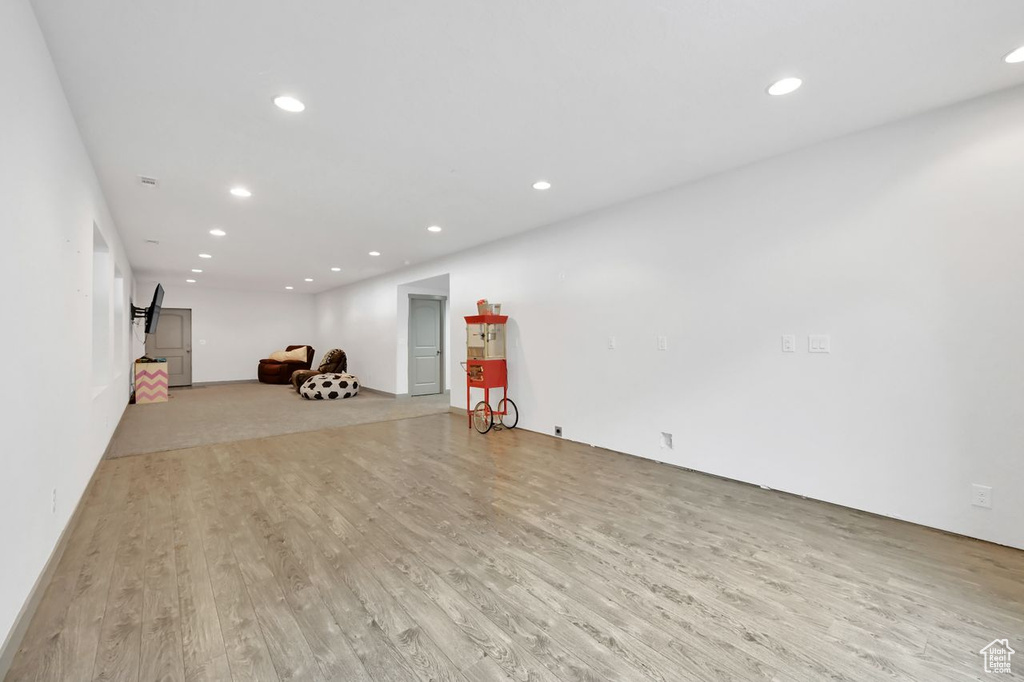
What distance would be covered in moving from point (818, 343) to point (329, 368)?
933cm

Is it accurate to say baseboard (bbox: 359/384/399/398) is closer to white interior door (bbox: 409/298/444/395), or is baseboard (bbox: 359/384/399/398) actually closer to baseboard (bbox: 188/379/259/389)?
white interior door (bbox: 409/298/444/395)

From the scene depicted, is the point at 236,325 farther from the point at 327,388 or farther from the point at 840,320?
the point at 840,320

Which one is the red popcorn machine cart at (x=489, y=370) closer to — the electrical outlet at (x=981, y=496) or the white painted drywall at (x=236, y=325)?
the electrical outlet at (x=981, y=496)

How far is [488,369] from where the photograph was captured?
549 cm

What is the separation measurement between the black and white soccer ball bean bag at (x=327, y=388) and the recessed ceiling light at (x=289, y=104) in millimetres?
6688

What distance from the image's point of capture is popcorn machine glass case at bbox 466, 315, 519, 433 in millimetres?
5488

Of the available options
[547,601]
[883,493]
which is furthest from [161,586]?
[883,493]

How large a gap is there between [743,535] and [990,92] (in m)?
2.95

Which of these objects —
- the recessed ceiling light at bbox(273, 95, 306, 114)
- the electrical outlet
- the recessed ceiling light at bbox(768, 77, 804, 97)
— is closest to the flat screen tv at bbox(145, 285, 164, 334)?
the recessed ceiling light at bbox(273, 95, 306, 114)

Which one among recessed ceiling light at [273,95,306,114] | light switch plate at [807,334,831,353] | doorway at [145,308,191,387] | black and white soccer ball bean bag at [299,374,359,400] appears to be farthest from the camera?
doorway at [145,308,191,387]

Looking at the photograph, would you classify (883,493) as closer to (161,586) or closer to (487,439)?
(487,439)

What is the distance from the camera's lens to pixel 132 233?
5.48m

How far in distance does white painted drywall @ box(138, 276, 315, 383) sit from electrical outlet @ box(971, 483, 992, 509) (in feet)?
40.0

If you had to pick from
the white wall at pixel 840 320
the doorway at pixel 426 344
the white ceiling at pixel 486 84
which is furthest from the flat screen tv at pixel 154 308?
the white wall at pixel 840 320
